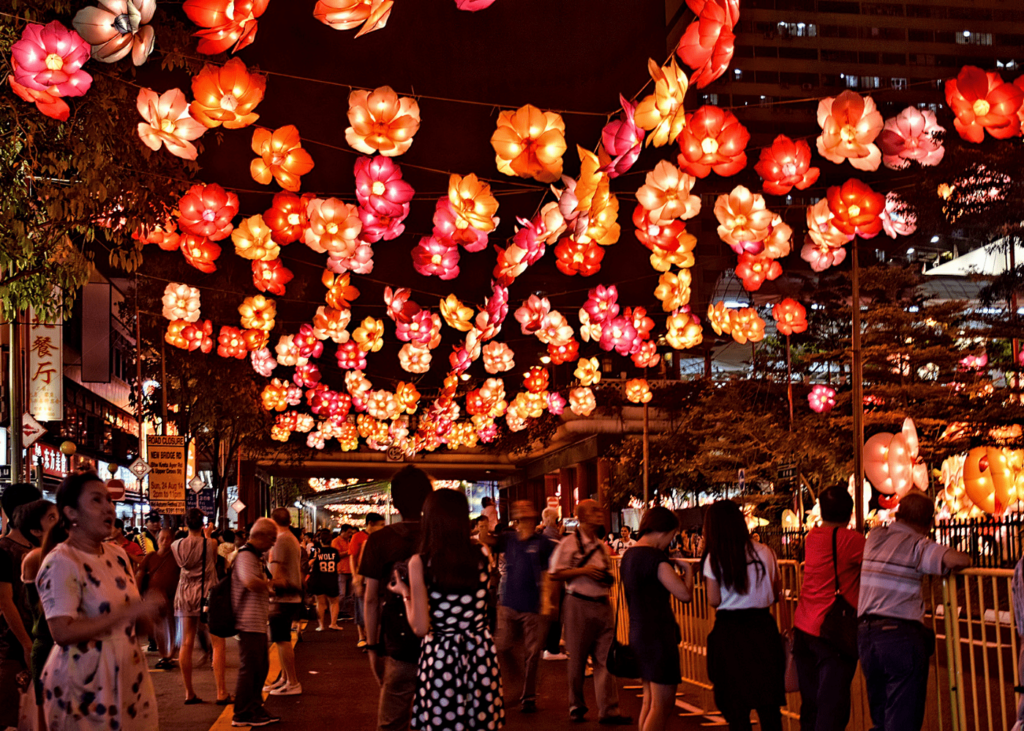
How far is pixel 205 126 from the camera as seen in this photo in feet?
31.0

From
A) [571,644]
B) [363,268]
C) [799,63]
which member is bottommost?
[571,644]

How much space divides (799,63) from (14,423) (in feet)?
300

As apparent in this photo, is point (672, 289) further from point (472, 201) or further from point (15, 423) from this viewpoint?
point (15, 423)

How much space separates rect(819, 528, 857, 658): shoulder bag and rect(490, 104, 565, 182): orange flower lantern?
14.5ft

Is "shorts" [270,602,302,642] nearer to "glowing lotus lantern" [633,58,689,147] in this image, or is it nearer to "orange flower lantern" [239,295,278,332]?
"glowing lotus lantern" [633,58,689,147]

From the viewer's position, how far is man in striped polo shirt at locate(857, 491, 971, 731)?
Answer: 6.55 metres

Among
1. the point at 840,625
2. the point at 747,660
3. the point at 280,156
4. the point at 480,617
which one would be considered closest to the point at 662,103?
the point at 280,156

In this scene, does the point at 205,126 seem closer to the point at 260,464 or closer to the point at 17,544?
the point at 17,544

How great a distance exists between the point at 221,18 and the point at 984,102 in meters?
6.47

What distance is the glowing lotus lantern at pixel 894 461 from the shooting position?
18.9 m

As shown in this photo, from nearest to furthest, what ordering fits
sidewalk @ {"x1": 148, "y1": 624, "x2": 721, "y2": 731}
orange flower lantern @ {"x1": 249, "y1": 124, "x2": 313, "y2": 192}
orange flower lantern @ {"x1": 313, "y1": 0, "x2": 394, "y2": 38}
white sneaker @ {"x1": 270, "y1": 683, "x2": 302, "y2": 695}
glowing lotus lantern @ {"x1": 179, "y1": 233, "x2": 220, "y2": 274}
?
1. orange flower lantern @ {"x1": 313, "y1": 0, "x2": 394, "y2": 38}
2. sidewalk @ {"x1": 148, "y1": 624, "x2": 721, "y2": 731}
3. orange flower lantern @ {"x1": 249, "y1": 124, "x2": 313, "y2": 192}
4. white sneaker @ {"x1": 270, "y1": 683, "x2": 302, "y2": 695}
5. glowing lotus lantern @ {"x1": 179, "y1": 233, "x2": 220, "y2": 274}

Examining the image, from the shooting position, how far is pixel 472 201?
37.7ft

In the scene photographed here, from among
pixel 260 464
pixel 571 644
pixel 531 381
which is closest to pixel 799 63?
pixel 260 464

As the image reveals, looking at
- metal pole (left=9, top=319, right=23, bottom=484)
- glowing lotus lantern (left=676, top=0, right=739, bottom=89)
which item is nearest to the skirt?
glowing lotus lantern (left=676, top=0, right=739, bottom=89)
